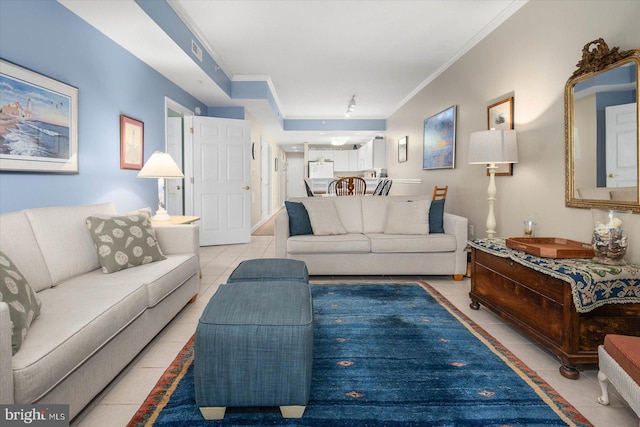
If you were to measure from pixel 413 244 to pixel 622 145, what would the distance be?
1.89 meters

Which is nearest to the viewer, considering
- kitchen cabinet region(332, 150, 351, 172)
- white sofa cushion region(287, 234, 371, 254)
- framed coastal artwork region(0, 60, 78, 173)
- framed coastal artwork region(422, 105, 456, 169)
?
framed coastal artwork region(0, 60, 78, 173)

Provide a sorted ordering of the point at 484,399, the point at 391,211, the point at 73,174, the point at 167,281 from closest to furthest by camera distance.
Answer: the point at 484,399
the point at 167,281
the point at 73,174
the point at 391,211

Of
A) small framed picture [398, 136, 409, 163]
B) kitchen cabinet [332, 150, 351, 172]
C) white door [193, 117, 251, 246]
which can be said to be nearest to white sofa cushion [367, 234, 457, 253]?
white door [193, 117, 251, 246]

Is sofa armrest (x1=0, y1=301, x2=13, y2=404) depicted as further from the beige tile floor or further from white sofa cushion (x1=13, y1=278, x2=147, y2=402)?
the beige tile floor

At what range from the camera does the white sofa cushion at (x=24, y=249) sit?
1.85 metres

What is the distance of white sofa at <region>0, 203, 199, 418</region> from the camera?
1244mm

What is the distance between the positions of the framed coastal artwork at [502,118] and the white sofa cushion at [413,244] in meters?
0.83

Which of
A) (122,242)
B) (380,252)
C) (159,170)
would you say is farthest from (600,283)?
(159,170)

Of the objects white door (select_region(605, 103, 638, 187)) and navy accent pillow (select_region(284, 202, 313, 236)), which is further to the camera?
navy accent pillow (select_region(284, 202, 313, 236))

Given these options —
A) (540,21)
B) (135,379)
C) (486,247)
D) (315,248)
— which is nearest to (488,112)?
(540,21)

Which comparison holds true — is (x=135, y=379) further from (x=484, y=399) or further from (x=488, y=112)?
(x=488, y=112)

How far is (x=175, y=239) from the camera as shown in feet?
9.64

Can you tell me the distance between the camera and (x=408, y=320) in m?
2.65

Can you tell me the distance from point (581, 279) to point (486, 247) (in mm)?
865
